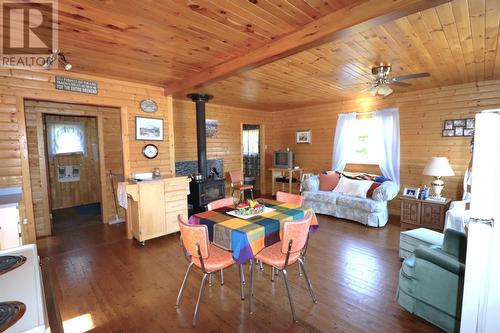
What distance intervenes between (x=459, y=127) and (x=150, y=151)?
17.0 feet

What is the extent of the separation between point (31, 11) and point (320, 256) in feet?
11.9

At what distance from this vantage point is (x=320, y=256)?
312 cm

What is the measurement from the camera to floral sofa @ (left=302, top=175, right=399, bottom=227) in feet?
13.7

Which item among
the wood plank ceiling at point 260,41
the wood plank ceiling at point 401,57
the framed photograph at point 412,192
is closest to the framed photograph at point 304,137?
the wood plank ceiling at point 401,57

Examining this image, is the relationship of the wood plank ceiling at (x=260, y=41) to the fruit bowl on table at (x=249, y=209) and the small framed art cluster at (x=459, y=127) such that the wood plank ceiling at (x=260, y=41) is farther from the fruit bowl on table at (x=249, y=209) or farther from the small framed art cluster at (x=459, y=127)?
the fruit bowl on table at (x=249, y=209)

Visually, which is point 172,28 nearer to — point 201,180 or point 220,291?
point 220,291

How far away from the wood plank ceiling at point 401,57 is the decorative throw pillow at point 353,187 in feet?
5.69

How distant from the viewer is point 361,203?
4.29 meters

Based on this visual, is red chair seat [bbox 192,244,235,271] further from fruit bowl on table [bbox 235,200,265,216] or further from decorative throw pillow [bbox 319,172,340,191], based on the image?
decorative throw pillow [bbox 319,172,340,191]

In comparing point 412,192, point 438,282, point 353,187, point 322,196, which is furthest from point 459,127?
point 438,282

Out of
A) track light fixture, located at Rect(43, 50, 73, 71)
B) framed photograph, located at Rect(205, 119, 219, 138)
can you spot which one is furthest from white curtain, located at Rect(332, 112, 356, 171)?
track light fixture, located at Rect(43, 50, 73, 71)

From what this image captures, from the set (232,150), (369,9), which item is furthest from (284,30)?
(232,150)

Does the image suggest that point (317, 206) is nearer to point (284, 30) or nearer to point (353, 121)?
point (353, 121)

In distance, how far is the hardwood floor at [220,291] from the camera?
6.44 ft
